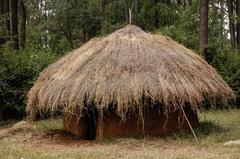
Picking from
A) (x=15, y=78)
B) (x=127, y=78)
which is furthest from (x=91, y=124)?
(x=15, y=78)

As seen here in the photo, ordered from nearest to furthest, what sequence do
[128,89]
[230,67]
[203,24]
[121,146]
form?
[121,146] → [128,89] → [230,67] → [203,24]

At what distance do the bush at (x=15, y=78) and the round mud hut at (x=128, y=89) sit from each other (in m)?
4.69

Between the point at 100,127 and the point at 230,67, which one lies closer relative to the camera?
the point at 100,127

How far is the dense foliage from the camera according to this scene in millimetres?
19328

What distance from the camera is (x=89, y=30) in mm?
38156

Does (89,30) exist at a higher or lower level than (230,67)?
higher

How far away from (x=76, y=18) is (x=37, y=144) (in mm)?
25199

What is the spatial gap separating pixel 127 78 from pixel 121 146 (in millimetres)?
1747

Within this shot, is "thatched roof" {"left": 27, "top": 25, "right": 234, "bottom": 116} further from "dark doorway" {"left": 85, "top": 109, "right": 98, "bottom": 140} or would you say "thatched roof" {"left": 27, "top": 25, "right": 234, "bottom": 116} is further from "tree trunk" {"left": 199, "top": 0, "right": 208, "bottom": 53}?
"tree trunk" {"left": 199, "top": 0, "right": 208, "bottom": 53}

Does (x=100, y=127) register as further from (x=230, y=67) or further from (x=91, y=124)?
(x=230, y=67)

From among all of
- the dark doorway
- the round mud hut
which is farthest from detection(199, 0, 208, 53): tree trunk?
the dark doorway

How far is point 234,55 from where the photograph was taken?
21.7m

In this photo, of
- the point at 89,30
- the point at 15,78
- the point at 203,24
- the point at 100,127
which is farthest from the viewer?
the point at 89,30

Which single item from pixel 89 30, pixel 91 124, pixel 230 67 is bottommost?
pixel 91 124
